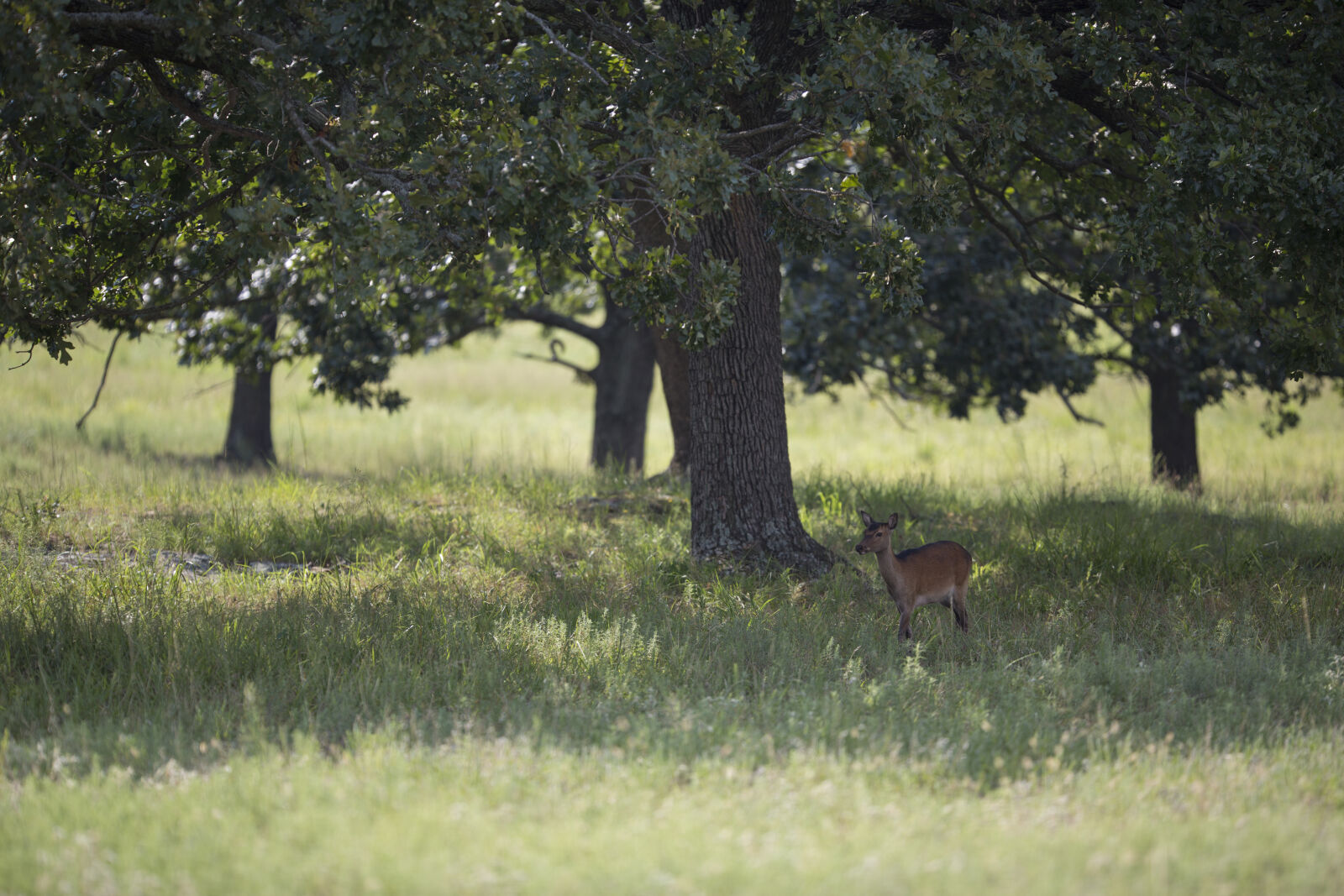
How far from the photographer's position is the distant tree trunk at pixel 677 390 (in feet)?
38.5

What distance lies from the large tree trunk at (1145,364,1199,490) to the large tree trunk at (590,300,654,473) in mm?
7054

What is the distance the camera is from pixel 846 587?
791cm

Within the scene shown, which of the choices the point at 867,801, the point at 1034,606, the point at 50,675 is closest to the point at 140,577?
→ the point at 50,675

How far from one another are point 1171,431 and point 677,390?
7.64m

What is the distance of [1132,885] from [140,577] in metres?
6.48

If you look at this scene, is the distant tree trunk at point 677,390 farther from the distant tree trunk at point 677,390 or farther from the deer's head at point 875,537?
the deer's head at point 875,537

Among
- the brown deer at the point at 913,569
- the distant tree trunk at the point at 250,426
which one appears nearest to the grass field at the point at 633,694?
the brown deer at the point at 913,569

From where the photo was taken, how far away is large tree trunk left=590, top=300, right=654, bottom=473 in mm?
15281

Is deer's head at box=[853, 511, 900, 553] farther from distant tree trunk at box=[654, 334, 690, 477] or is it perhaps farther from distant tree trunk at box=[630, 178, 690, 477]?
distant tree trunk at box=[654, 334, 690, 477]

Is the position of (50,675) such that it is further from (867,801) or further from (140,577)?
(867,801)

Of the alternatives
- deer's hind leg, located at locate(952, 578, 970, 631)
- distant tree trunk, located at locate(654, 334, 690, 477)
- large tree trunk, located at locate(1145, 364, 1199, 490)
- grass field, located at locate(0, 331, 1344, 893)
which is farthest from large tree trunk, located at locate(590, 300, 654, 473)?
deer's hind leg, located at locate(952, 578, 970, 631)

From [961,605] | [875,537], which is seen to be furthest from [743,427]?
[961,605]

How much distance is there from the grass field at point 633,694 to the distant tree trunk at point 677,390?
104 centimetres

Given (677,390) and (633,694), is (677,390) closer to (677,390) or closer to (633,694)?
(677,390)
